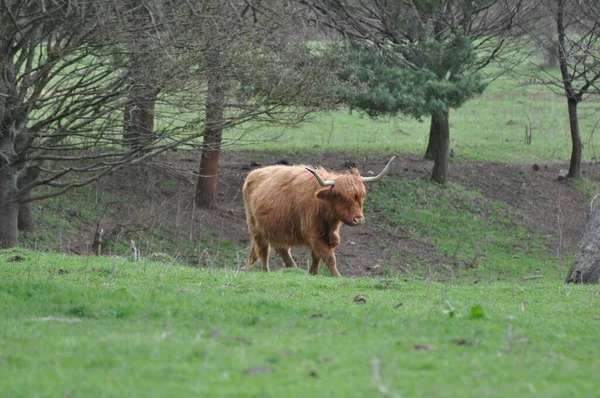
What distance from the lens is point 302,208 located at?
1433 centimetres

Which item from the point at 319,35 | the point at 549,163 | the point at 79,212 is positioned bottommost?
the point at 79,212

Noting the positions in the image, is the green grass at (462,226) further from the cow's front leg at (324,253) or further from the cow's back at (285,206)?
the cow's front leg at (324,253)

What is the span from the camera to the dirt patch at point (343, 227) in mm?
18891

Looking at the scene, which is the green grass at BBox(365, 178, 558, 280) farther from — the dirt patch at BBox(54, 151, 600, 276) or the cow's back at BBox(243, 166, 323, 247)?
the cow's back at BBox(243, 166, 323, 247)

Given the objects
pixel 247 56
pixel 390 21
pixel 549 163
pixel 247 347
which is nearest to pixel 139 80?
pixel 247 56

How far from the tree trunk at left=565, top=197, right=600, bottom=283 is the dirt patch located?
5909mm

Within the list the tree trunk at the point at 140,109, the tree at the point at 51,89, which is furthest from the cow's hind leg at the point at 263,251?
the tree trunk at the point at 140,109

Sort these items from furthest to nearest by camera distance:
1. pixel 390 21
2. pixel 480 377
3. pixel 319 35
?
pixel 390 21 → pixel 319 35 → pixel 480 377

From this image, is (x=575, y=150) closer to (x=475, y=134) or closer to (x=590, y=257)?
(x=475, y=134)

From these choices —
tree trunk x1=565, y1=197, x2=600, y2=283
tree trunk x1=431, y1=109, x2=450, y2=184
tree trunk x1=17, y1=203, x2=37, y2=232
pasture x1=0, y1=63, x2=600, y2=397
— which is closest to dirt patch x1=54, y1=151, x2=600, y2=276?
pasture x1=0, y1=63, x2=600, y2=397

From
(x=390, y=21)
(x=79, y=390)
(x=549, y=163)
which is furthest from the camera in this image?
(x=549, y=163)

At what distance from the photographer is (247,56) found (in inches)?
Answer: 562

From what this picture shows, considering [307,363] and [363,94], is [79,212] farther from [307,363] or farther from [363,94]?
[307,363]

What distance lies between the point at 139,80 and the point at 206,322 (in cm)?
636
